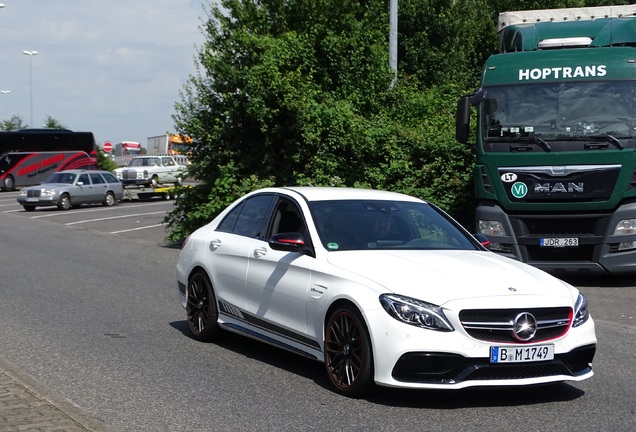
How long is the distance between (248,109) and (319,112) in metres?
1.46

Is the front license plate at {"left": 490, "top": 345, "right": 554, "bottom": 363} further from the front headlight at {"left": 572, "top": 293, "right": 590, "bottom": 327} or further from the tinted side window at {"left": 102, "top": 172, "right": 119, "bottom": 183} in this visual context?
the tinted side window at {"left": 102, "top": 172, "right": 119, "bottom": 183}

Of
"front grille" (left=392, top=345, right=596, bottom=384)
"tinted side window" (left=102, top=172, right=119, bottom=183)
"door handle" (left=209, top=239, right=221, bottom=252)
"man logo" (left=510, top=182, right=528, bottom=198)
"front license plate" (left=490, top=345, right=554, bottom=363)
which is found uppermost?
"man logo" (left=510, top=182, right=528, bottom=198)

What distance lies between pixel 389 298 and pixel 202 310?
10.6ft

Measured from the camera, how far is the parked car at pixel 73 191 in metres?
39.9

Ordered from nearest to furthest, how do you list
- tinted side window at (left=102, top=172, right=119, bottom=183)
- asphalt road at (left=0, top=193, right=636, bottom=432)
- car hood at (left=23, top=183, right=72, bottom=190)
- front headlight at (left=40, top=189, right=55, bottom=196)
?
1. asphalt road at (left=0, top=193, right=636, bottom=432)
2. front headlight at (left=40, top=189, right=55, bottom=196)
3. car hood at (left=23, top=183, right=72, bottom=190)
4. tinted side window at (left=102, top=172, right=119, bottom=183)

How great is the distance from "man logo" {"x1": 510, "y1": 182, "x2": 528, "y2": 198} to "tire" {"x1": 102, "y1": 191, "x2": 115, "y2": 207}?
3057cm

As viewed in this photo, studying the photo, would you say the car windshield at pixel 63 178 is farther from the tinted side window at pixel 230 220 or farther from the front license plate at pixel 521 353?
the front license plate at pixel 521 353

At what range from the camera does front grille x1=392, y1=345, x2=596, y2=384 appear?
6766mm

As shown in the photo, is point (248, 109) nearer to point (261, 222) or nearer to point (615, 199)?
point (615, 199)

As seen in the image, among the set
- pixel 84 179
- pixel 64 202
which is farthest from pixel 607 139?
pixel 84 179

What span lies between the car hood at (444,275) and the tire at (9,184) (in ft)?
176

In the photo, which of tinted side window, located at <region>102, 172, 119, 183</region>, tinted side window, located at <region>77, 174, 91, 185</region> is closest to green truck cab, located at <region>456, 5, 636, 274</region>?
tinted side window, located at <region>77, 174, 91, 185</region>

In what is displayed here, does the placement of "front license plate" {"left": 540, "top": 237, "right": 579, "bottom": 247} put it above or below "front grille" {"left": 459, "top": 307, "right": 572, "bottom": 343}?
below

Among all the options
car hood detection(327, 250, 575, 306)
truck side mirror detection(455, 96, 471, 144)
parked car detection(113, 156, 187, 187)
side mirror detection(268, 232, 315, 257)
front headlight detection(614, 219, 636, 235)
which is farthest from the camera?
parked car detection(113, 156, 187, 187)
